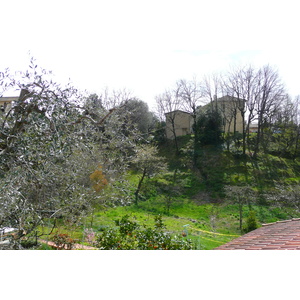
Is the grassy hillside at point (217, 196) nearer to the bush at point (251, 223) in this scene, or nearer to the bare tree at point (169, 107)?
the bush at point (251, 223)

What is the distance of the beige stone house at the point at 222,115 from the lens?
5781 mm

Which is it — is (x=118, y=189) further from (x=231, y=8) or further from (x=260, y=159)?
(x=260, y=159)

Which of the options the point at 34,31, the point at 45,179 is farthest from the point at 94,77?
the point at 45,179

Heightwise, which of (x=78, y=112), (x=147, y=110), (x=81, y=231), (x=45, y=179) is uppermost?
(x=147, y=110)

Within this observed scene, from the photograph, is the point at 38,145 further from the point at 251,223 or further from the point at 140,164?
the point at 251,223

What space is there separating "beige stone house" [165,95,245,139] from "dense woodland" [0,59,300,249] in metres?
0.10

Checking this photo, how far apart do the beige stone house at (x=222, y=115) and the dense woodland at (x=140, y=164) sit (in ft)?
0.33

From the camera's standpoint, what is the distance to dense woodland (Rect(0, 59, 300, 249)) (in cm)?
165

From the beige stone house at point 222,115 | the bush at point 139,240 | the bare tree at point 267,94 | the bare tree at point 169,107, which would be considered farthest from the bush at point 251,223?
the bush at point 139,240

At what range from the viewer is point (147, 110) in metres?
4.98

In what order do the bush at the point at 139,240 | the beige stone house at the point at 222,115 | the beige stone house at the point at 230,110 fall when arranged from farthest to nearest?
1. the beige stone house at the point at 230,110
2. the beige stone house at the point at 222,115
3. the bush at the point at 139,240

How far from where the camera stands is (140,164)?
4.88 m

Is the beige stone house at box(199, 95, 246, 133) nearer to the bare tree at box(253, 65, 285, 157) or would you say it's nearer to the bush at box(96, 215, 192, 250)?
the bare tree at box(253, 65, 285, 157)
